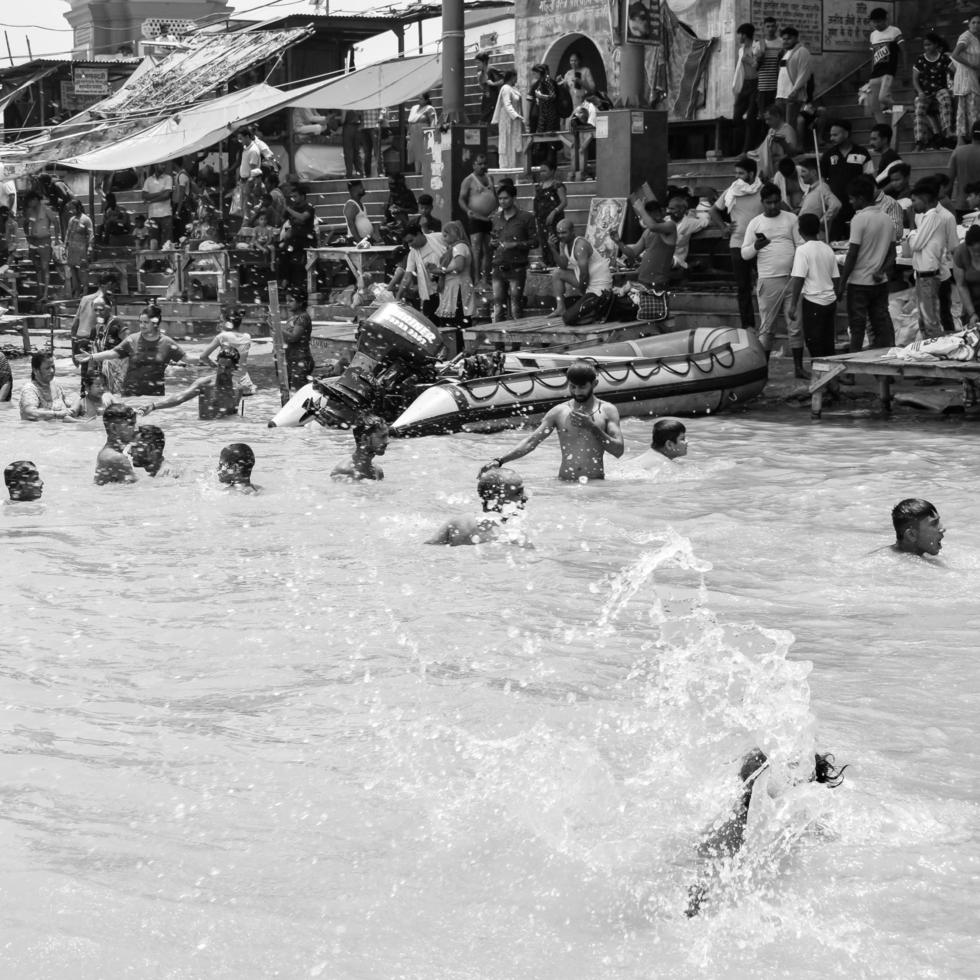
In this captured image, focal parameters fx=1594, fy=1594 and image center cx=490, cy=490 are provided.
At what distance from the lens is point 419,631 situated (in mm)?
9516

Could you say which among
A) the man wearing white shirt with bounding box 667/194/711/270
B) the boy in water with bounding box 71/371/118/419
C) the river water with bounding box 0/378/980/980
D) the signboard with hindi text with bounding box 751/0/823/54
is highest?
the signboard with hindi text with bounding box 751/0/823/54

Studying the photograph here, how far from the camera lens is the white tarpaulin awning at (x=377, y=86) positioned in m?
26.6

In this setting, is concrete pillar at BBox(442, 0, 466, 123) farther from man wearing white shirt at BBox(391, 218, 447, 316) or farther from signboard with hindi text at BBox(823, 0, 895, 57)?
signboard with hindi text at BBox(823, 0, 895, 57)

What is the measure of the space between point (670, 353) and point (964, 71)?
504 cm

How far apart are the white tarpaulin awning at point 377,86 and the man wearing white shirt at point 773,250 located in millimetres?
10637

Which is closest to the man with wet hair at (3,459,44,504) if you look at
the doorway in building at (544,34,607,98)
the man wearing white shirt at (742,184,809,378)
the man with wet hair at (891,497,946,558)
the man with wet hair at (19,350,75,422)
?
the man with wet hair at (19,350,75,422)

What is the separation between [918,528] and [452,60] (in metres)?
15.3

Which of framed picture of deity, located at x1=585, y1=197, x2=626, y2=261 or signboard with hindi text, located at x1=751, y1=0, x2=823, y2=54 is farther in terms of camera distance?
signboard with hindi text, located at x1=751, y1=0, x2=823, y2=54

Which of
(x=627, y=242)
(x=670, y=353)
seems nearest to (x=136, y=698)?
(x=670, y=353)

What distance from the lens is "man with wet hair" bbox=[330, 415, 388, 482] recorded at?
1307 centimetres

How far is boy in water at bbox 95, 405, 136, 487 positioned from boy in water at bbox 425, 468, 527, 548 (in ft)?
11.8

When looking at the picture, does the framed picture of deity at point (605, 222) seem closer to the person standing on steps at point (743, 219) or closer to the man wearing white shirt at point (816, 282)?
the person standing on steps at point (743, 219)

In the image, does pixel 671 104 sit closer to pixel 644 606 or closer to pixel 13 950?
pixel 644 606

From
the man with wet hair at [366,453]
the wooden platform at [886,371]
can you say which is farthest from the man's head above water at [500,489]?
the wooden platform at [886,371]
